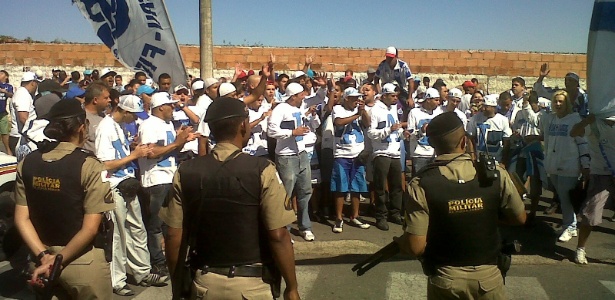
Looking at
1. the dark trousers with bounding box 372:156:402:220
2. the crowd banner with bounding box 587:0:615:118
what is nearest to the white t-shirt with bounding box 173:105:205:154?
the dark trousers with bounding box 372:156:402:220

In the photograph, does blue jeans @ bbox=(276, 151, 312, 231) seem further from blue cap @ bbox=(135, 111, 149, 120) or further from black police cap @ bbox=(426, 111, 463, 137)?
black police cap @ bbox=(426, 111, 463, 137)

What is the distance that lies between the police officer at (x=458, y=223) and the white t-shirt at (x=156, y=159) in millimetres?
3165

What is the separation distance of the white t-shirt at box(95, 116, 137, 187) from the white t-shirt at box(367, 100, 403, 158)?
3813 millimetres

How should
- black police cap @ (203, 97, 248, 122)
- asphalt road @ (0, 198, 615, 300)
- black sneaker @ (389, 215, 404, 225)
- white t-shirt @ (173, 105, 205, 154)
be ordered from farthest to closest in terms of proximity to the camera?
black sneaker @ (389, 215, 404, 225), white t-shirt @ (173, 105, 205, 154), asphalt road @ (0, 198, 615, 300), black police cap @ (203, 97, 248, 122)

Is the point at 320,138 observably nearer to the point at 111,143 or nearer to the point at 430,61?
the point at 111,143

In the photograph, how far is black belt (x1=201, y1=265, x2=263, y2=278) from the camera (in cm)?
317

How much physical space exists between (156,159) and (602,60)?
5035 mm

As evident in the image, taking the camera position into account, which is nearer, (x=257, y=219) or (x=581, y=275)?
(x=257, y=219)

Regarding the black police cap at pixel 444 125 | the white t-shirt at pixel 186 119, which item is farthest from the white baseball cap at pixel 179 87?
the black police cap at pixel 444 125

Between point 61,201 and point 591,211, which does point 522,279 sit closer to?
point 591,211

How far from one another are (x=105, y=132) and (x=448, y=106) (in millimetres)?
5379

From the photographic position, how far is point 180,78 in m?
7.84

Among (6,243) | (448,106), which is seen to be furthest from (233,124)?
(448,106)

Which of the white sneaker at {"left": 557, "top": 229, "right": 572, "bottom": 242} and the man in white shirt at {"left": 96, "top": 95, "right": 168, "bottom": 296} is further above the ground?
the man in white shirt at {"left": 96, "top": 95, "right": 168, "bottom": 296}
